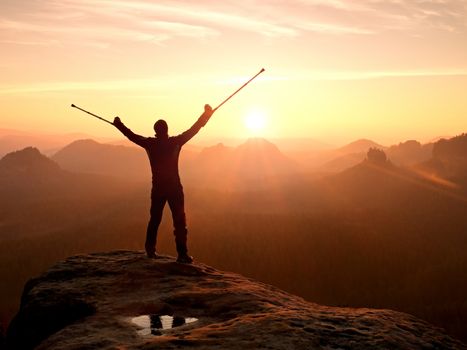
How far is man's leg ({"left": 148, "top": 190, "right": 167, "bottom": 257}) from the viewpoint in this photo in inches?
432

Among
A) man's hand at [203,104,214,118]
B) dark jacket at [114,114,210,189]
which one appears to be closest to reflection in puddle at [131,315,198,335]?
dark jacket at [114,114,210,189]

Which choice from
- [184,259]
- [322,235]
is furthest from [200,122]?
[322,235]

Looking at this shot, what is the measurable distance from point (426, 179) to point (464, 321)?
203 feet

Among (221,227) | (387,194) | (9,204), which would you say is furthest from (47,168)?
(387,194)

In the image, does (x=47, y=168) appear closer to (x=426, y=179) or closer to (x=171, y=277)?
(x=426, y=179)

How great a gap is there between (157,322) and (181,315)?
1.58 ft

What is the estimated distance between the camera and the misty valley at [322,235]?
5138cm

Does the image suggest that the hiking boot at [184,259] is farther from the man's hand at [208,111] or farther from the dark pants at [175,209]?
the man's hand at [208,111]

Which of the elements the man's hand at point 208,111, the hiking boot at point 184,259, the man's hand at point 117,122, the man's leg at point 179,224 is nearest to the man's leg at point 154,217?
the man's leg at point 179,224

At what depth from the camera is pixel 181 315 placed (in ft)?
24.0

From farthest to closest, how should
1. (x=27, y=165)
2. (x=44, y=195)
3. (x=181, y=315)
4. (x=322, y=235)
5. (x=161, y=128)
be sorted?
(x=27, y=165) → (x=44, y=195) → (x=322, y=235) → (x=161, y=128) → (x=181, y=315)

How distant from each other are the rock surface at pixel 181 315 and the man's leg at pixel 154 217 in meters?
0.45

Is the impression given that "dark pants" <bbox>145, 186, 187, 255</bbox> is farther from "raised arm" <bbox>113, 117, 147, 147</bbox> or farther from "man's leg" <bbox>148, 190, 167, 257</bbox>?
"raised arm" <bbox>113, 117, 147, 147</bbox>

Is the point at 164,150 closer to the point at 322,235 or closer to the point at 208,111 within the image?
the point at 208,111
